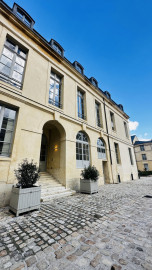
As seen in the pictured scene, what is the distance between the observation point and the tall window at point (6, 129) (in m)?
4.89

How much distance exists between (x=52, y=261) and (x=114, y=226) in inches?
65.8

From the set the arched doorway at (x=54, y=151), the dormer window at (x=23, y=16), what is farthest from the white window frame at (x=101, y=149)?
the dormer window at (x=23, y=16)

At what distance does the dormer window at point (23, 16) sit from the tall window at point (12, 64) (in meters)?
2.20

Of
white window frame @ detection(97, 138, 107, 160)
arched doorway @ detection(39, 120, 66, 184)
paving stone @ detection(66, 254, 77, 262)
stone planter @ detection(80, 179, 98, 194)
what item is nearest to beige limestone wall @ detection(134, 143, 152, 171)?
white window frame @ detection(97, 138, 107, 160)

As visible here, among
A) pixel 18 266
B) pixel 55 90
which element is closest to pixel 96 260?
pixel 18 266

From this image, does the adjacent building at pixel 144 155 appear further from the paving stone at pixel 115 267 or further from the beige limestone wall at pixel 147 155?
the paving stone at pixel 115 267

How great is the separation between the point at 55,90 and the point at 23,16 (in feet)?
16.6

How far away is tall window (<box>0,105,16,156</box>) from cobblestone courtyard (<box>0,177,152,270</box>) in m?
2.58

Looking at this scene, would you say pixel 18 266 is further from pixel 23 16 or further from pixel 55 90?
pixel 23 16

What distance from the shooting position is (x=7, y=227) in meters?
2.68

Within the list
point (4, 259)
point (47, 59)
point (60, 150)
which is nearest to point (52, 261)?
point (4, 259)

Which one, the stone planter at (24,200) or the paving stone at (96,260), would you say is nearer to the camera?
the paving stone at (96,260)

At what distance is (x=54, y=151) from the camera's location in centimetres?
829

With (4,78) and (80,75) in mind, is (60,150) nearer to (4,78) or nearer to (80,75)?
(4,78)
